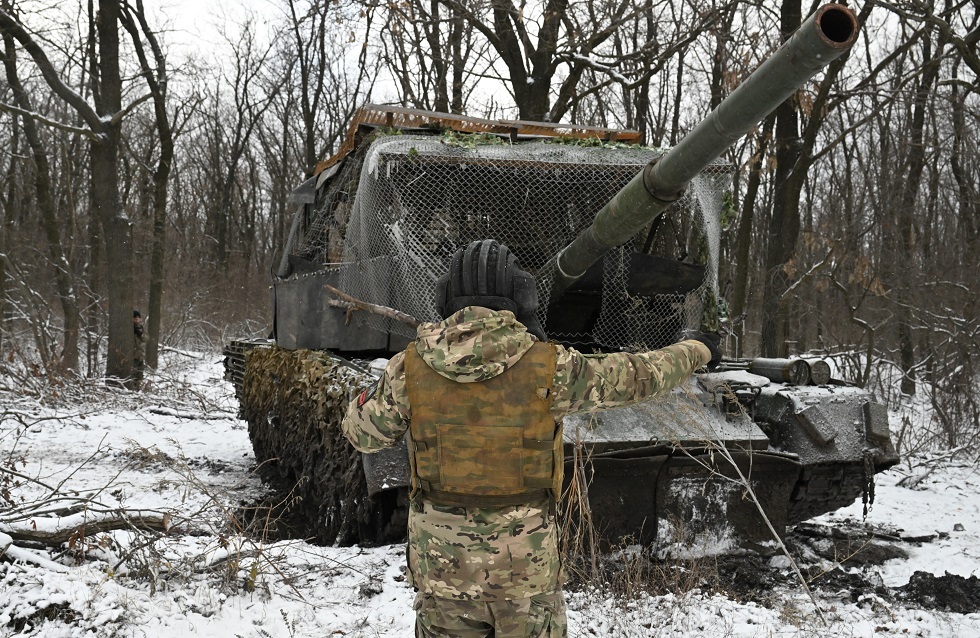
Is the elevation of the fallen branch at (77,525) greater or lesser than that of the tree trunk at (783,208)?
lesser

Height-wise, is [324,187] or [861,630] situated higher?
[324,187]

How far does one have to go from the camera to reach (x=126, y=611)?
11.2ft

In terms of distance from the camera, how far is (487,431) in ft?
7.45

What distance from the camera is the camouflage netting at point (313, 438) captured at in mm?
4602

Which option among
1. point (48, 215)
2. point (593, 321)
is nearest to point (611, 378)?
point (593, 321)

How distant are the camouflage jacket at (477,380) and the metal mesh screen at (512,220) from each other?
7.84 ft

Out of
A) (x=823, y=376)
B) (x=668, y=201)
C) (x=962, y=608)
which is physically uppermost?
(x=668, y=201)

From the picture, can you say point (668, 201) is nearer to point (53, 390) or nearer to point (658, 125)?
point (53, 390)

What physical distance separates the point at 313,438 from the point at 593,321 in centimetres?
200

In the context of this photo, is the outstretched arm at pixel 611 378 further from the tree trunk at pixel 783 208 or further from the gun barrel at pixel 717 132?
the tree trunk at pixel 783 208

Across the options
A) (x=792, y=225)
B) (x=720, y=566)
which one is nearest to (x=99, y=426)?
(x=720, y=566)

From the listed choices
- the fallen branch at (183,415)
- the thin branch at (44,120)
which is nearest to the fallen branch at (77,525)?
the fallen branch at (183,415)

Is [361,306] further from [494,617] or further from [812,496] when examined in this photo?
[812,496]

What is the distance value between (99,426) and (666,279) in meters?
6.84
